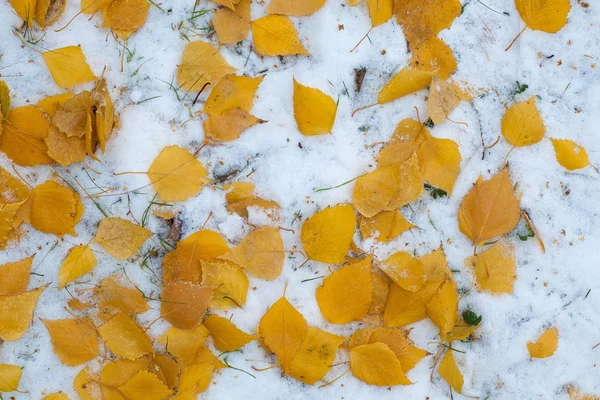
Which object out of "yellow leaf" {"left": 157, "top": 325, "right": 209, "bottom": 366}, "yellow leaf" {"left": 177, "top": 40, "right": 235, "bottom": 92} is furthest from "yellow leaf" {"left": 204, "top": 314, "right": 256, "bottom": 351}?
"yellow leaf" {"left": 177, "top": 40, "right": 235, "bottom": 92}

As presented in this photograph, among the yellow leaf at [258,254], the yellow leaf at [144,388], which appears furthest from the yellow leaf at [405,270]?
the yellow leaf at [144,388]

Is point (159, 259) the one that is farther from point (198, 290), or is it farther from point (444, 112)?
point (444, 112)

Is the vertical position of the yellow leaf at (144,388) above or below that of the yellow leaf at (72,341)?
below

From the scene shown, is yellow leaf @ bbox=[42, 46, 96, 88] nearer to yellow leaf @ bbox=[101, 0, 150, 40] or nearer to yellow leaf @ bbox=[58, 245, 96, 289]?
yellow leaf @ bbox=[101, 0, 150, 40]

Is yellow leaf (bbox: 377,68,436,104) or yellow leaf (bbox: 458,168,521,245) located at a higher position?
yellow leaf (bbox: 377,68,436,104)

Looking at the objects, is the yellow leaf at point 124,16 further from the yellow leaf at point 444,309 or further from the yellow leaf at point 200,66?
the yellow leaf at point 444,309

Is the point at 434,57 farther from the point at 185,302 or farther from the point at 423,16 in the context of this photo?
the point at 185,302

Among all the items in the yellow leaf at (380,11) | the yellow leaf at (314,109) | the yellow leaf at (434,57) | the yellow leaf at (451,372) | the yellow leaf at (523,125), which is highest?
the yellow leaf at (380,11)
